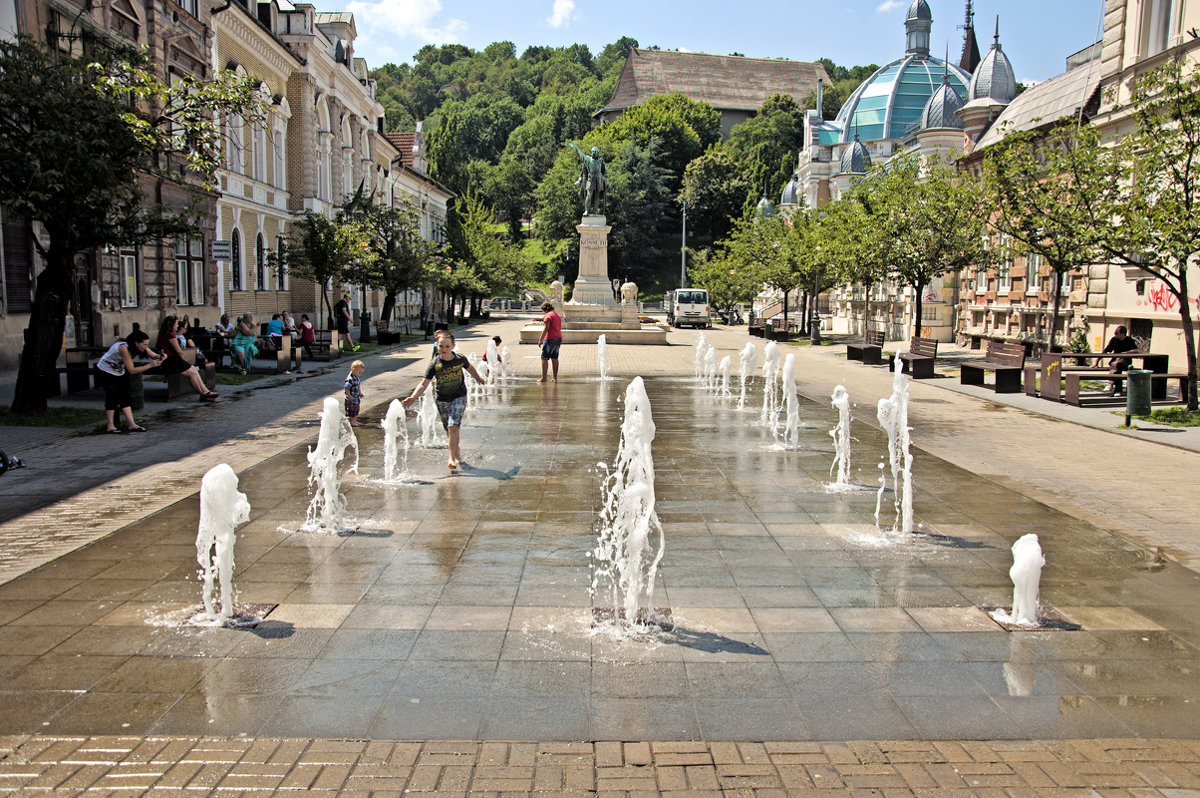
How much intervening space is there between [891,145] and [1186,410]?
53.0 m

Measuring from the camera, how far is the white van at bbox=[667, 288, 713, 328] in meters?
55.3

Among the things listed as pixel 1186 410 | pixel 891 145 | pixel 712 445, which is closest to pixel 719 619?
pixel 712 445

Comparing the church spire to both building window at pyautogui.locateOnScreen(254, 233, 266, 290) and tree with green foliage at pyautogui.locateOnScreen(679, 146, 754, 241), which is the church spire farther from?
building window at pyautogui.locateOnScreen(254, 233, 266, 290)

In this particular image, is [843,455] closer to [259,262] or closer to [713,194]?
[259,262]

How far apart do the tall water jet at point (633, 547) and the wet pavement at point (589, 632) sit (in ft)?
0.55

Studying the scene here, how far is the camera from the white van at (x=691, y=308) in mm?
55344

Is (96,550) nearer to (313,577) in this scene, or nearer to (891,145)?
(313,577)

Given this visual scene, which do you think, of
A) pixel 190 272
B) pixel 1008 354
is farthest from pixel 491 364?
pixel 190 272

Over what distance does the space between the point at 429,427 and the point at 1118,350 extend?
14899 millimetres

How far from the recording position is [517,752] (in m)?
4.29

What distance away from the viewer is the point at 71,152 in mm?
14086

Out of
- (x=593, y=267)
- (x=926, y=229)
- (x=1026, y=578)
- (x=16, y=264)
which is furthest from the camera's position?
(x=593, y=267)

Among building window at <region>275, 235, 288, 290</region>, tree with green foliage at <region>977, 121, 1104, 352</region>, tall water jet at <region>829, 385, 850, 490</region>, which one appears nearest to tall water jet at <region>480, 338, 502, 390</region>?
tall water jet at <region>829, 385, 850, 490</region>

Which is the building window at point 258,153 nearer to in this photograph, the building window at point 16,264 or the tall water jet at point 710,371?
the building window at point 16,264
